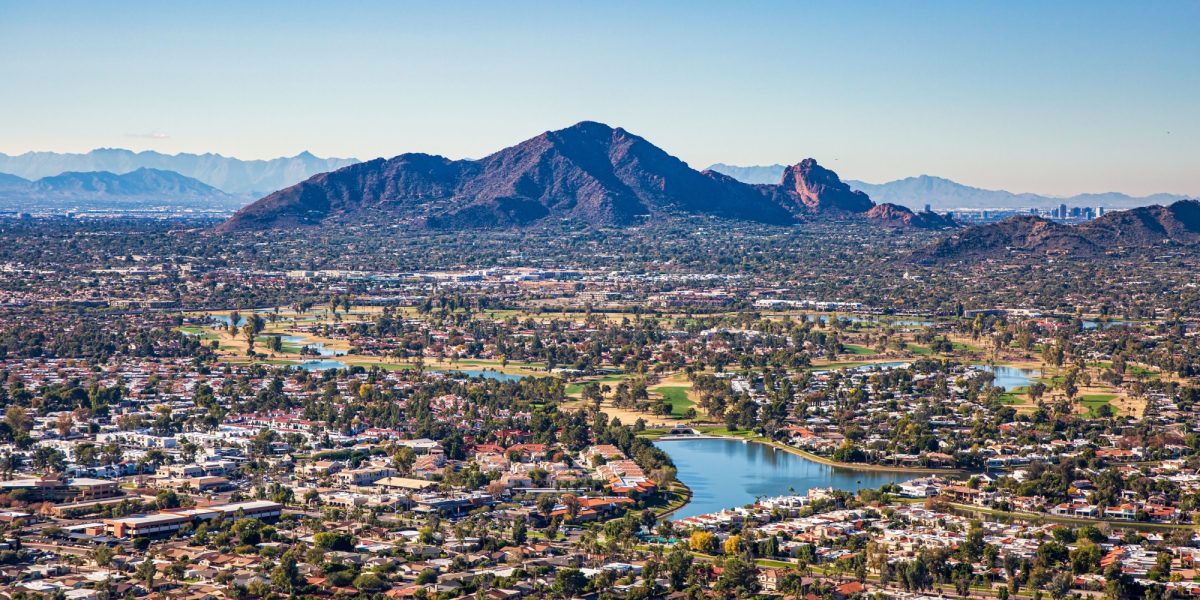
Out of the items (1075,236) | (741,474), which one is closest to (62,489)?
(741,474)

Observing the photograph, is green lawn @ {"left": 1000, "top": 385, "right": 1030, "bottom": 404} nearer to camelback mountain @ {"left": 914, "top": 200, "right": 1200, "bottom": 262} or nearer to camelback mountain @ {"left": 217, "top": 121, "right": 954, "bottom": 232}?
camelback mountain @ {"left": 914, "top": 200, "right": 1200, "bottom": 262}

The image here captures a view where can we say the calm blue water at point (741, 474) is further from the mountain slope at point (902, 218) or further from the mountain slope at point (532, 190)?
the mountain slope at point (902, 218)

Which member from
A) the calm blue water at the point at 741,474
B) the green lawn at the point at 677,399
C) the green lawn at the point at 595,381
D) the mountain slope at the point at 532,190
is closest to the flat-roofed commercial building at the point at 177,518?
the calm blue water at the point at 741,474

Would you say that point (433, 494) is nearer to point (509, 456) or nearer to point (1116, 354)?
point (509, 456)

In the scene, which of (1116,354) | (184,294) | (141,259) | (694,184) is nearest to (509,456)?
(1116,354)

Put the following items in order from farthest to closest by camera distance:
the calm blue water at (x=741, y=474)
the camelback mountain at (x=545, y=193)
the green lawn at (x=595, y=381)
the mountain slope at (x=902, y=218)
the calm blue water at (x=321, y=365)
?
Result: the mountain slope at (x=902, y=218) < the camelback mountain at (x=545, y=193) < the calm blue water at (x=321, y=365) < the green lawn at (x=595, y=381) < the calm blue water at (x=741, y=474)

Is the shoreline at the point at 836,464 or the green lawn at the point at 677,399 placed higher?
the green lawn at the point at 677,399
